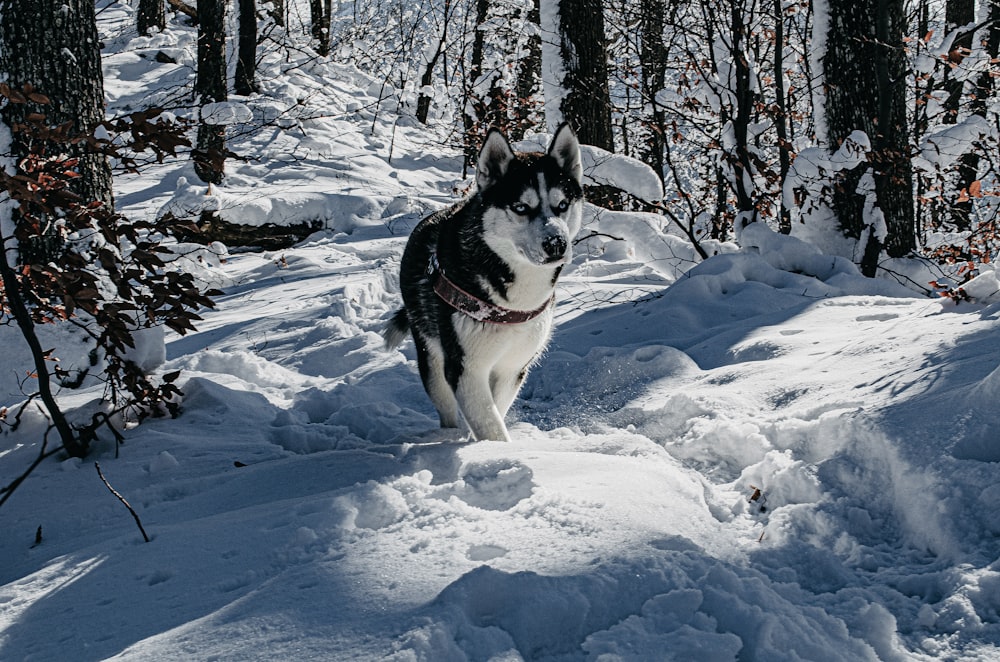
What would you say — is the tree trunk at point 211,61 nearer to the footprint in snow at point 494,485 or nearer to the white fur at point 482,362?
the white fur at point 482,362

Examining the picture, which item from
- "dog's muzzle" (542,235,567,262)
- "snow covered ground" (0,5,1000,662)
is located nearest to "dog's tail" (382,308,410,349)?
"snow covered ground" (0,5,1000,662)

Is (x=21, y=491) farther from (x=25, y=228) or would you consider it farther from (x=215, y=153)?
(x=215, y=153)

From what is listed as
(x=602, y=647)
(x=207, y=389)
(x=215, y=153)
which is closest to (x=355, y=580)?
(x=602, y=647)

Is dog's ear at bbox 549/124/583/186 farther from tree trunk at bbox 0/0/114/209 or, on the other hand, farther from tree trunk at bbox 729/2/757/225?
tree trunk at bbox 729/2/757/225

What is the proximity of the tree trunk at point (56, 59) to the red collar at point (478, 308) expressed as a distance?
222 cm

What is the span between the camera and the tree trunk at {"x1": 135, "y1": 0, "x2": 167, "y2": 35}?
1803 cm

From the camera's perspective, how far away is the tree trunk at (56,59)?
4246 millimetres

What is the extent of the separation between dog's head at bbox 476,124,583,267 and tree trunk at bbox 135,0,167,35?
1772cm

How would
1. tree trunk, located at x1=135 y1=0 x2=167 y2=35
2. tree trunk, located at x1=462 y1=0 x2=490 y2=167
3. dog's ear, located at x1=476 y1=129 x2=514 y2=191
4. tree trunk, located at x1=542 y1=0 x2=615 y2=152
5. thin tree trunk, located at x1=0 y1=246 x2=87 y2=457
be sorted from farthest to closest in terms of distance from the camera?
1. tree trunk, located at x1=135 y1=0 x2=167 y2=35
2. tree trunk, located at x1=462 y1=0 x2=490 y2=167
3. tree trunk, located at x1=542 y1=0 x2=615 y2=152
4. dog's ear, located at x1=476 y1=129 x2=514 y2=191
5. thin tree trunk, located at x1=0 y1=246 x2=87 y2=457

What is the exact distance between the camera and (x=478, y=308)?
144 inches

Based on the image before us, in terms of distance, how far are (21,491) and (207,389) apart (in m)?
1.18

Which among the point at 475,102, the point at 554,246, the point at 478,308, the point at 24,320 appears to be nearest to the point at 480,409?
the point at 478,308

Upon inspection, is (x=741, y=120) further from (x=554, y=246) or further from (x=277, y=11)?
(x=277, y=11)

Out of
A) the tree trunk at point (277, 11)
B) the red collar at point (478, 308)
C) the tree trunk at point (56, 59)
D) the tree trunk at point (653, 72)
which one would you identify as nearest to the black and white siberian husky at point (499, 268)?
the red collar at point (478, 308)
